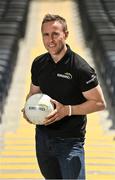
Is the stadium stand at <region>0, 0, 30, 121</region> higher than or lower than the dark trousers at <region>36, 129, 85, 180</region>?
lower

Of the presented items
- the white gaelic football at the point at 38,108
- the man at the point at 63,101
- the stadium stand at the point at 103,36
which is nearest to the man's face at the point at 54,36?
the man at the point at 63,101

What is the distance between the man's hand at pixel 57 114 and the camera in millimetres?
3846

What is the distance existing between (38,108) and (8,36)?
29.6 ft

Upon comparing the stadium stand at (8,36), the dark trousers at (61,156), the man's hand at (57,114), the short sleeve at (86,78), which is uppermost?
the short sleeve at (86,78)

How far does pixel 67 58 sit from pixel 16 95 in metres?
6.95

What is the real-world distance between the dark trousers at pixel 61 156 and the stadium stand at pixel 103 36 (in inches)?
214

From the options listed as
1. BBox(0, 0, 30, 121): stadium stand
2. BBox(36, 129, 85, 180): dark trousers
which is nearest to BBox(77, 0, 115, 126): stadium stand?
BBox(0, 0, 30, 121): stadium stand

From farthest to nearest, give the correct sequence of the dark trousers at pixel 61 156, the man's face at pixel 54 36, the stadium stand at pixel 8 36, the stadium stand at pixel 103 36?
the stadium stand at pixel 103 36 < the stadium stand at pixel 8 36 < the dark trousers at pixel 61 156 < the man's face at pixel 54 36

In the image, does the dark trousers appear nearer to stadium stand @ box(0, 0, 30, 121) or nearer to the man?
the man

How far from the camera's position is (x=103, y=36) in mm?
12680

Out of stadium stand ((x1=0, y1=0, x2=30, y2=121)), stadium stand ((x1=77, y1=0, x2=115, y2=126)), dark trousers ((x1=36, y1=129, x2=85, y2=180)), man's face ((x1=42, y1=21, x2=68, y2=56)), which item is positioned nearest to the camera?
man's face ((x1=42, y1=21, x2=68, y2=56))

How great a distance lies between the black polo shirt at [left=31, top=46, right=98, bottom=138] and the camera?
388 cm

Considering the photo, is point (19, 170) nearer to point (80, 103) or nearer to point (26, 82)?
point (80, 103)

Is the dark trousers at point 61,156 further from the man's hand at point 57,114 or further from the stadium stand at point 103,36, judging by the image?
the stadium stand at point 103,36
